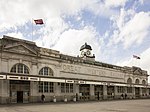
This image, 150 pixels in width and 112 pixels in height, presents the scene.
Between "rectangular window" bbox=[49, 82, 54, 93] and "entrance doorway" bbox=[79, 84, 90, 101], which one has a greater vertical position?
"rectangular window" bbox=[49, 82, 54, 93]

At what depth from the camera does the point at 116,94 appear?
202ft

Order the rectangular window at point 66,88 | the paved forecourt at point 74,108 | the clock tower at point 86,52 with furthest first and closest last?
the clock tower at point 86,52 < the rectangular window at point 66,88 < the paved forecourt at point 74,108

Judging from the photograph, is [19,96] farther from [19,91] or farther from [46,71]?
[46,71]

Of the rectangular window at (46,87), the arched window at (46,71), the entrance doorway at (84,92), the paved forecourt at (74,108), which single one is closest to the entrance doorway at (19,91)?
the rectangular window at (46,87)

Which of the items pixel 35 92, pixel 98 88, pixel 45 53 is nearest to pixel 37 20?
pixel 45 53

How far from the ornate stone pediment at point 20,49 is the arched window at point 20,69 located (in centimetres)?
209

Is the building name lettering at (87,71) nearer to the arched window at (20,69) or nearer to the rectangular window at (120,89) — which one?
the rectangular window at (120,89)

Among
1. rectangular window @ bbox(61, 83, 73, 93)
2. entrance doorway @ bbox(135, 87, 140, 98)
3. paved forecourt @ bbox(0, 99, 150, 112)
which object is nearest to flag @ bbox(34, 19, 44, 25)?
rectangular window @ bbox(61, 83, 73, 93)

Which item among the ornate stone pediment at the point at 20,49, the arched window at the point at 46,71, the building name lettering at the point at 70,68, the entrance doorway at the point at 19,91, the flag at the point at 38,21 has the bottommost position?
the entrance doorway at the point at 19,91

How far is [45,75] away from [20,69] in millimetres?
5110

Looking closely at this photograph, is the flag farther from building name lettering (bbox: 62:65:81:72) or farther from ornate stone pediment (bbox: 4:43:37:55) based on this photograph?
building name lettering (bbox: 62:65:81:72)

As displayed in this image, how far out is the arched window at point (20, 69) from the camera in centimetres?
3796

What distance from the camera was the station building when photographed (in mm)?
36656

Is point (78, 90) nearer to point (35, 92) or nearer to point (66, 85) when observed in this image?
point (66, 85)
